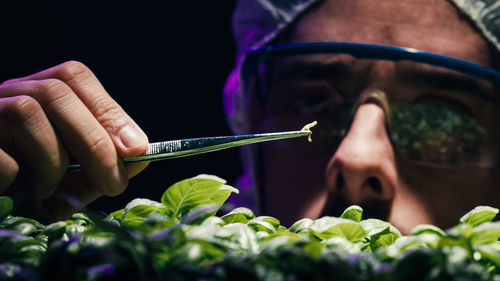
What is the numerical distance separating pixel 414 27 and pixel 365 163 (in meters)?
0.43

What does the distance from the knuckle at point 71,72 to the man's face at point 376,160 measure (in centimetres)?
64

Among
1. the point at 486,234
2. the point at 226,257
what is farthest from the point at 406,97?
the point at 226,257

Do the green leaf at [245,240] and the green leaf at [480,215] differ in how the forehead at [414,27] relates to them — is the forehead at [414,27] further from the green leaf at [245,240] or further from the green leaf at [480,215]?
the green leaf at [245,240]

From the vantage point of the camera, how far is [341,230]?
0.30 meters

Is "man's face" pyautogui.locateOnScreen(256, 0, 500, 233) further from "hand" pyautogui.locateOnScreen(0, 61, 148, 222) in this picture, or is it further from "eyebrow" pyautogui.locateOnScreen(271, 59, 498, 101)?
"hand" pyautogui.locateOnScreen(0, 61, 148, 222)

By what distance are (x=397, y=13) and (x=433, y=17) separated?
0.31ft

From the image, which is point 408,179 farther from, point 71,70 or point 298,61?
point 71,70

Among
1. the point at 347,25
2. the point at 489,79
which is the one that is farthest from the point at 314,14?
the point at 489,79

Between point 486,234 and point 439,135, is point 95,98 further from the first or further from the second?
point 439,135

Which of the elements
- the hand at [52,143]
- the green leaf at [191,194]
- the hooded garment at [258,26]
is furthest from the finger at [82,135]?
the hooded garment at [258,26]

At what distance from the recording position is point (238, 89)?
138cm

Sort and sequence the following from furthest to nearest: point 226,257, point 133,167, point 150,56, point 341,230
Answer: point 150,56
point 133,167
point 341,230
point 226,257

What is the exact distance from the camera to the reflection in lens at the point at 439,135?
41.6 inches

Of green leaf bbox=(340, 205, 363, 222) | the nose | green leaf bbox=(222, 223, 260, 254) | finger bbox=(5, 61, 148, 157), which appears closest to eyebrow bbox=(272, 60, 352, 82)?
the nose
